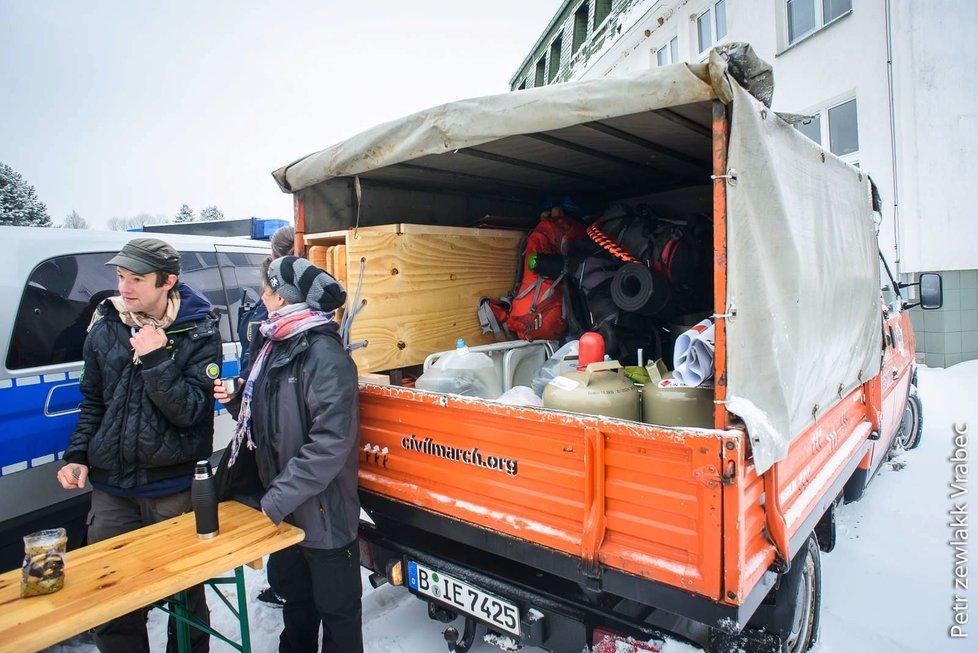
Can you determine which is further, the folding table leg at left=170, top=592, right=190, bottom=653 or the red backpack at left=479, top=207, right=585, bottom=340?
the red backpack at left=479, top=207, right=585, bottom=340

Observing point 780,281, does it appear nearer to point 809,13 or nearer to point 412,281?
point 412,281

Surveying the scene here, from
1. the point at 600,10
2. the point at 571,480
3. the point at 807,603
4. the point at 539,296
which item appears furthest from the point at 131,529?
the point at 600,10

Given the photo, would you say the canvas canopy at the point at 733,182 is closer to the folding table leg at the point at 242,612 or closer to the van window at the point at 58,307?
the van window at the point at 58,307

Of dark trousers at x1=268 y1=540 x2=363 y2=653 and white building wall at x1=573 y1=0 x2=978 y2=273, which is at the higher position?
white building wall at x1=573 y1=0 x2=978 y2=273

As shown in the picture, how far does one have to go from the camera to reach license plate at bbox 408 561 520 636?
7.04 ft

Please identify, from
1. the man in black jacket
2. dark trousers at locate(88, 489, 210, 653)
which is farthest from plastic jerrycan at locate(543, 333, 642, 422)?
dark trousers at locate(88, 489, 210, 653)

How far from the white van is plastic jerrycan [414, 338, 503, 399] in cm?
166

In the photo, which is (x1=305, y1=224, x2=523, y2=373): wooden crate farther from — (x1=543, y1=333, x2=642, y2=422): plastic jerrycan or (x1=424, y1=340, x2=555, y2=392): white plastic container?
(x1=543, y1=333, x2=642, y2=422): plastic jerrycan

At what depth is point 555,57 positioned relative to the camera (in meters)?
19.0

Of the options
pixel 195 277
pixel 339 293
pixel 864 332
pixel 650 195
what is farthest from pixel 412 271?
pixel 864 332

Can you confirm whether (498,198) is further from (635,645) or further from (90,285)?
(635,645)

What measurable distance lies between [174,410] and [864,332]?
3.50 meters

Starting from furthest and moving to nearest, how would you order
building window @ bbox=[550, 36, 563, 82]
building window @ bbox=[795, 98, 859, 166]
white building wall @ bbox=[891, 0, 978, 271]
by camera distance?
building window @ bbox=[550, 36, 563, 82] < building window @ bbox=[795, 98, 859, 166] < white building wall @ bbox=[891, 0, 978, 271]

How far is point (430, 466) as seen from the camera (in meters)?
2.43
